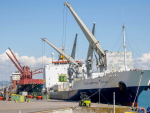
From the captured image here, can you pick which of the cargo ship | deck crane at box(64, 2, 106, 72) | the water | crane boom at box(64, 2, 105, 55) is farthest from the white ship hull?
the water

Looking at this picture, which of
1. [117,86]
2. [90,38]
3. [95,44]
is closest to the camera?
[117,86]

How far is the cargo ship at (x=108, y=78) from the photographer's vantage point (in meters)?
33.1

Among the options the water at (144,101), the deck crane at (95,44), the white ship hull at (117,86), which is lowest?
the water at (144,101)

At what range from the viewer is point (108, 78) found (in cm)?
3628

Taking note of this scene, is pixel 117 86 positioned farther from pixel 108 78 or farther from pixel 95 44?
pixel 95 44

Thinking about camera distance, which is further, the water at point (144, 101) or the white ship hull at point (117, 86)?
the water at point (144, 101)

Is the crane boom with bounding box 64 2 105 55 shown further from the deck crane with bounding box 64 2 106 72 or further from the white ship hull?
the white ship hull

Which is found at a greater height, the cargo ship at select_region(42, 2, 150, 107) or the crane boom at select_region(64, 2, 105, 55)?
the crane boom at select_region(64, 2, 105, 55)

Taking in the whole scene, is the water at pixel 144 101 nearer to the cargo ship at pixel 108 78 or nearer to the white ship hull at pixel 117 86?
the cargo ship at pixel 108 78

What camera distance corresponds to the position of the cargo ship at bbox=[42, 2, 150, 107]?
33125 mm

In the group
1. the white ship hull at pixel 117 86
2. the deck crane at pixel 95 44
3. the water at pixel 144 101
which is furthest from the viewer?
the water at pixel 144 101

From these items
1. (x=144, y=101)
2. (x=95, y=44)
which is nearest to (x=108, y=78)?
(x=95, y=44)

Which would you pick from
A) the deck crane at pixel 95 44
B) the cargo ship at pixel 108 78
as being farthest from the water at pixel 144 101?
the deck crane at pixel 95 44

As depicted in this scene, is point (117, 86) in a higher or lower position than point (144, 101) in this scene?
higher
